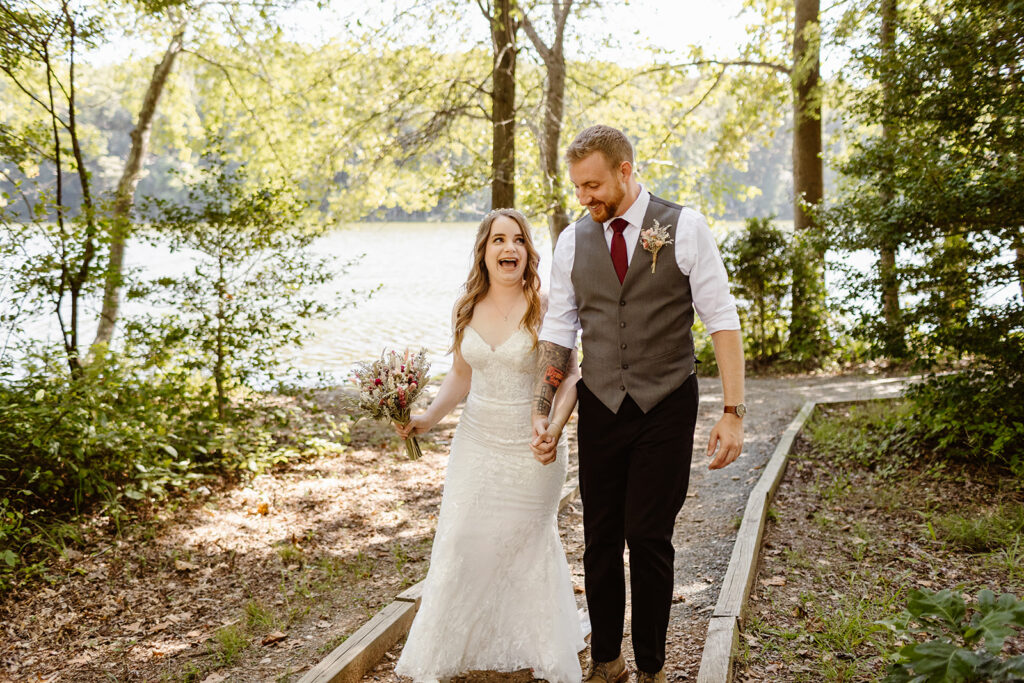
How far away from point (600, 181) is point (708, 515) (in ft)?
11.3

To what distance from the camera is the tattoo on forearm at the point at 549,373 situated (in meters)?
3.20

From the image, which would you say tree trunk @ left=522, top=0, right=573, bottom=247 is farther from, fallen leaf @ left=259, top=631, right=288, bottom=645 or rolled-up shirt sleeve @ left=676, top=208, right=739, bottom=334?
rolled-up shirt sleeve @ left=676, top=208, right=739, bottom=334

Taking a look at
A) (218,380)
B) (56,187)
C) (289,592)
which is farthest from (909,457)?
(56,187)

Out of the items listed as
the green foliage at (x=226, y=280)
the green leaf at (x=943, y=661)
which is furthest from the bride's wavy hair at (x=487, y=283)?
the green foliage at (x=226, y=280)

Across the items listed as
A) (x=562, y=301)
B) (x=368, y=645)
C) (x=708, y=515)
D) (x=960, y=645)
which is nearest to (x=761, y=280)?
(x=708, y=515)

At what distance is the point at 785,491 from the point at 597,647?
306cm

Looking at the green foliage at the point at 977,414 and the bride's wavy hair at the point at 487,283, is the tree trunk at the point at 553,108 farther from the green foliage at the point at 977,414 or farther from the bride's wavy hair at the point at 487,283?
the bride's wavy hair at the point at 487,283

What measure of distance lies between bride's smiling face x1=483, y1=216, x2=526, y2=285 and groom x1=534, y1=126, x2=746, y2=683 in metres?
0.36

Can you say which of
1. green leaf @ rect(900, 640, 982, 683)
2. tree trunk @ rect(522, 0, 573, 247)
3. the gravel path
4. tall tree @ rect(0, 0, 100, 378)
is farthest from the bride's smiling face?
tree trunk @ rect(522, 0, 573, 247)

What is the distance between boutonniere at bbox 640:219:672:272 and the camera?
2.87 metres

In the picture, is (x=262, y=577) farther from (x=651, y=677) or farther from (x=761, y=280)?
(x=761, y=280)

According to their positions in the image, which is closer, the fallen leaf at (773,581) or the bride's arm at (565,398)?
the bride's arm at (565,398)

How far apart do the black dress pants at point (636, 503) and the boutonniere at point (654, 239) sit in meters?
0.50

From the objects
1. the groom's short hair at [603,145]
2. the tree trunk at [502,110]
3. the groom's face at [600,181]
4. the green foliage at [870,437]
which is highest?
the tree trunk at [502,110]
